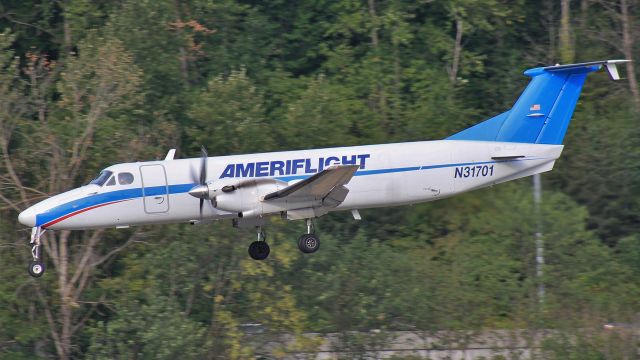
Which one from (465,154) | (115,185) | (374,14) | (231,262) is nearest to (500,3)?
(374,14)

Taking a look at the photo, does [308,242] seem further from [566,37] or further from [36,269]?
[566,37]

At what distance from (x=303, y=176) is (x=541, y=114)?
5.87 m

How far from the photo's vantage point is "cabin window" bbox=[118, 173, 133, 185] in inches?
971

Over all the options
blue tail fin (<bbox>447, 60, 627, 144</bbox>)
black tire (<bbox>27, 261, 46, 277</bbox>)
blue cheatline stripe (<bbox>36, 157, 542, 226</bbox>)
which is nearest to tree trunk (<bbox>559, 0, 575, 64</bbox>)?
blue tail fin (<bbox>447, 60, 627, 144</bbox>)

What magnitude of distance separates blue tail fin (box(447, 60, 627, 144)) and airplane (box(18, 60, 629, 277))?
0.03 m

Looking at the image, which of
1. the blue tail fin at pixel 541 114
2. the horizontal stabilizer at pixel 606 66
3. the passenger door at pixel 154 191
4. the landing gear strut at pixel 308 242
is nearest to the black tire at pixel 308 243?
the landing gear strut at pixel 308 242

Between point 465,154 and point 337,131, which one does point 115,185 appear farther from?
point 337,131

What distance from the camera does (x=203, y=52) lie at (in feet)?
137

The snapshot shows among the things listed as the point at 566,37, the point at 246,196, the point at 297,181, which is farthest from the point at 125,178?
the point at 566,37

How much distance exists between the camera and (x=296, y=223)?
35312mm

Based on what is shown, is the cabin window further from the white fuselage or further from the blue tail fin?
the blue tail fin

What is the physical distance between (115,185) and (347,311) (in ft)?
37.7

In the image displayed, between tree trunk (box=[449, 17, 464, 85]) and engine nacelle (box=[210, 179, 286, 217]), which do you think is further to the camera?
tree trunk (box=[449, 17, 464, 85])

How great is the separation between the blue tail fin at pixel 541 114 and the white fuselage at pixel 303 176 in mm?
272
